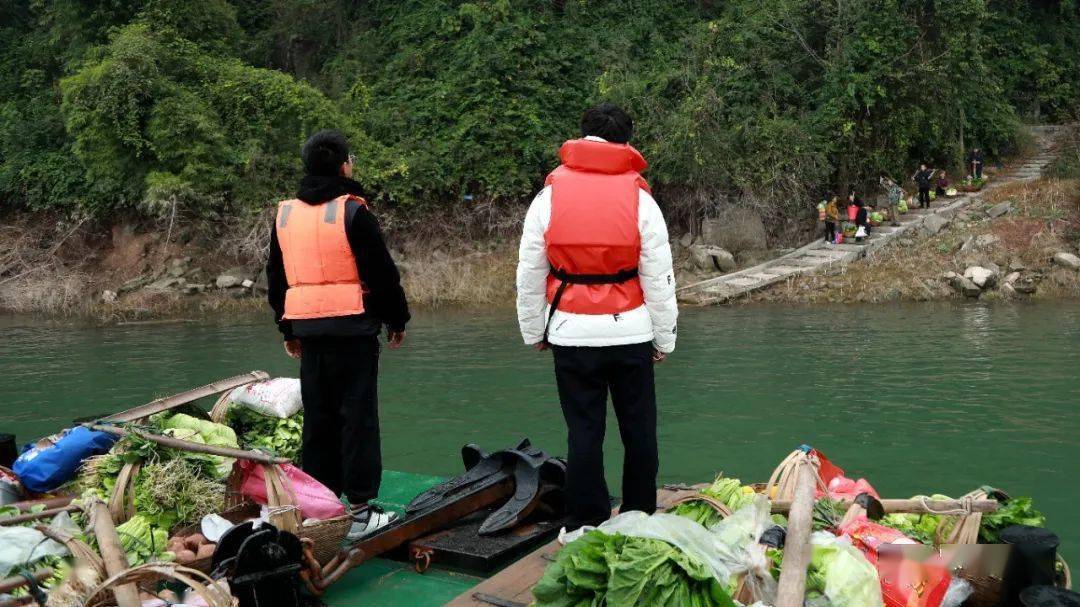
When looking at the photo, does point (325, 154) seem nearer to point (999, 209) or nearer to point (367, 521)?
point (367, 521)

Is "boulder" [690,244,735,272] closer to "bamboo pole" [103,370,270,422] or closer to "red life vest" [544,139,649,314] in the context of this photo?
"bamboo pole" [103,370,270,422]

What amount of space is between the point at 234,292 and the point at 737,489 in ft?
55.3

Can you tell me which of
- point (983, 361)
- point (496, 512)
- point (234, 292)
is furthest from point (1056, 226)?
point (496, 512)

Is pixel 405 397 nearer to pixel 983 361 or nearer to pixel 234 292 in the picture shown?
pixel 983 361

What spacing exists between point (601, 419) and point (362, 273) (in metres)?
1.21

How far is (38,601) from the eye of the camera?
3113 millimetres

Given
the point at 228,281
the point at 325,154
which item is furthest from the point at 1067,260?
the point at 325,154

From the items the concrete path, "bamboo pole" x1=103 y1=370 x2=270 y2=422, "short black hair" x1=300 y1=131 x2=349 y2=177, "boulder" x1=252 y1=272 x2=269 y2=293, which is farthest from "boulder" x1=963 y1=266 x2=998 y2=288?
"short black hair" x1=300 y1=131 x2=349 y2=177

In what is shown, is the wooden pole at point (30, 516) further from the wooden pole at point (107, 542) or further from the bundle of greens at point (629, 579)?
the bundle of greens at point (629, 579)

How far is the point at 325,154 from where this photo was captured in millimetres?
4129

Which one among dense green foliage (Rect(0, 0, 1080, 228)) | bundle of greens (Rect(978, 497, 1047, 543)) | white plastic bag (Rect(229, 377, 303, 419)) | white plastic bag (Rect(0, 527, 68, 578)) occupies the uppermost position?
→ dense green foliage (Rect(0, 0, 1080, 228))

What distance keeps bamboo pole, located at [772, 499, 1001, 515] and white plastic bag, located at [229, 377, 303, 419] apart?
9.37 feet

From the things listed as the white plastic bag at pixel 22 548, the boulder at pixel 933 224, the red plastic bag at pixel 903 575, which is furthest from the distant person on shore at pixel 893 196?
the white plastic bag at pixel 22 548

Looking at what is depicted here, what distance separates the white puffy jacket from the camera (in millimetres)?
3738
